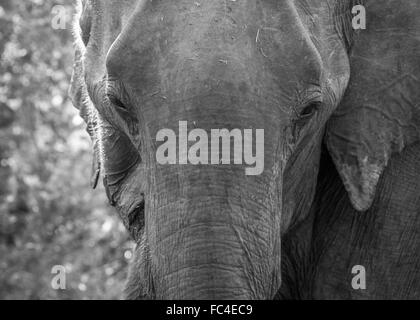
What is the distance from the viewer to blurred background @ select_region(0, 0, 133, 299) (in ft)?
24.4

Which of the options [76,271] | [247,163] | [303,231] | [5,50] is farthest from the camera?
[5,50]

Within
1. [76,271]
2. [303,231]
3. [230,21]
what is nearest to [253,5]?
[230,21]

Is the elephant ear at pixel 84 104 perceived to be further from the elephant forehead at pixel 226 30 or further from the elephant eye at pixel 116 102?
the elephant forehead at pixel 226 30

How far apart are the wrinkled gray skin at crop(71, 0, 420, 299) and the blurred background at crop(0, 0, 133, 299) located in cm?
242

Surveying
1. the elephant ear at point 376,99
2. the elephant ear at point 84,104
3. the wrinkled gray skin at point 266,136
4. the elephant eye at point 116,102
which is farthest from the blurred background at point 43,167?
the elephant eye at point 116,102

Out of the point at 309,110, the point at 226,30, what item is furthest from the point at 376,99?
the point at 226,30

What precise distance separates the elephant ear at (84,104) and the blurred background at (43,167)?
224cm

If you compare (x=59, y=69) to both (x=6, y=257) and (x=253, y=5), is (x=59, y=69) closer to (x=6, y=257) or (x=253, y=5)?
(x=6, y=257)

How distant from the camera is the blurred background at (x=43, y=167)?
7.43 meters

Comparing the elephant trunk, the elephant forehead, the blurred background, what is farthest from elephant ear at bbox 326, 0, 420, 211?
the blurred background

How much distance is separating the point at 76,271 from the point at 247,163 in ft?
12.0

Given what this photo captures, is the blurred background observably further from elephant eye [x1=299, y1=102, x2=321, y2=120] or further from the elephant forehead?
the elephant forehead

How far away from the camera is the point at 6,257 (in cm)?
741

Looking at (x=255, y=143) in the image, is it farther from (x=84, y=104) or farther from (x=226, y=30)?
(x=84, y=104)
